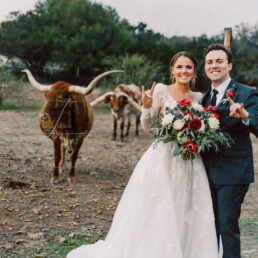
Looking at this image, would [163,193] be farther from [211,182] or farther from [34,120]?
[34,120]

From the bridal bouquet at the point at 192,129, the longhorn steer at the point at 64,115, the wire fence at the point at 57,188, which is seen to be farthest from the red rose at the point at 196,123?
the longhorn steer at the point at 64,115

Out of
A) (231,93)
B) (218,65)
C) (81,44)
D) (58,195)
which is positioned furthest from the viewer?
(81,44)

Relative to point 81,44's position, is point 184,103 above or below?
below

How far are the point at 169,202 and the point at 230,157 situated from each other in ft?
2.06

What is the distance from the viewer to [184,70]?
3.82 metres

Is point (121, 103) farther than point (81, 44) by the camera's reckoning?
No

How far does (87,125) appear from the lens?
7.78 meters

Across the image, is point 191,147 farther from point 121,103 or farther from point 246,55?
point 246,55

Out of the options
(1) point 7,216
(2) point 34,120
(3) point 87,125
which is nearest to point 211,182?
(1) point 7,216

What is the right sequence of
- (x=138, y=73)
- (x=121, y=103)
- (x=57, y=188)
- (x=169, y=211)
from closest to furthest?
(x=169, y=211), (x=57, y=188), (x=121, y=103), (x=138, y=73)

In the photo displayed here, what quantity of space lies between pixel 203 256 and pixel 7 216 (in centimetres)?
282

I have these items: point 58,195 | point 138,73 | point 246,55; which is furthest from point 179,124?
point 246,55

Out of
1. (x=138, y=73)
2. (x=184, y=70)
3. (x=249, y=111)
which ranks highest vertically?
(x=138, y=73)

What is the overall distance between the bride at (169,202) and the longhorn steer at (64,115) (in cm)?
308
